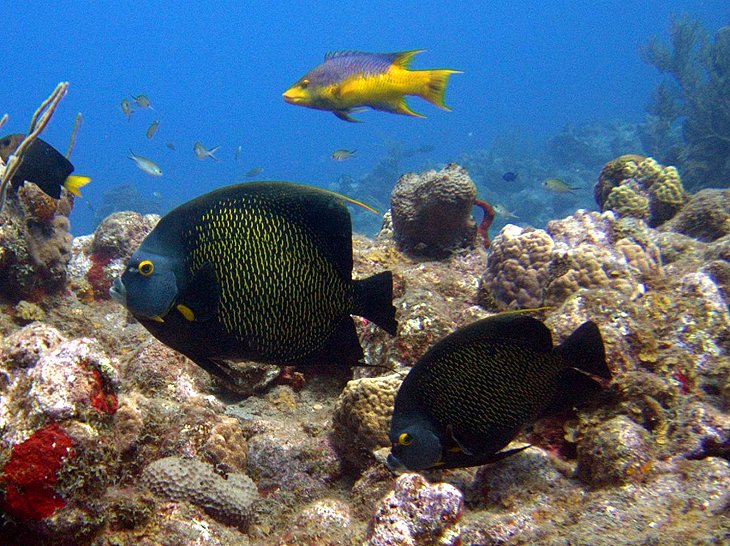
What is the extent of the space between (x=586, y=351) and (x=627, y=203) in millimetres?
5747

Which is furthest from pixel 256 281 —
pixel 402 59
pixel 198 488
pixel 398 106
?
pixel 402 59

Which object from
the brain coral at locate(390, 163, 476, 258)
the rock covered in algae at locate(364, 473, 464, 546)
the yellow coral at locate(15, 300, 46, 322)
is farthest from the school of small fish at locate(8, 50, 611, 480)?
the brain coral at locate(390, 163, 476, 258)

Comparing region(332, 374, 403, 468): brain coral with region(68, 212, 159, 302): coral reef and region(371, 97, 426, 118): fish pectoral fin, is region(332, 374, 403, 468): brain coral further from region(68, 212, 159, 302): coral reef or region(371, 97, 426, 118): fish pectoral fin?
region(68, 212, 159, 302): coral reef

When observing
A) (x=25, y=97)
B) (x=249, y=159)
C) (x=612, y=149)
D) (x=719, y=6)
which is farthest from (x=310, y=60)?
(x=612, y=149)

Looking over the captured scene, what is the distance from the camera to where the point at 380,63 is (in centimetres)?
354

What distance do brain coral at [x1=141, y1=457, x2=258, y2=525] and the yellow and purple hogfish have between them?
9.06 feet

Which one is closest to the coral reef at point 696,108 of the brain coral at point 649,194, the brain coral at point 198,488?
the brain coral at point 649,194

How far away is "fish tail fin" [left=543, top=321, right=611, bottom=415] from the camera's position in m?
1.98

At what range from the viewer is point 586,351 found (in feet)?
6.59

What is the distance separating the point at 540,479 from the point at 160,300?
2.02m

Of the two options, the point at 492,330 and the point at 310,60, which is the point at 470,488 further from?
the point at 310,60

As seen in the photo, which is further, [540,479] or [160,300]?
[540,479]

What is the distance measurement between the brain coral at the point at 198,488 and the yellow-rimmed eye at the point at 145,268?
1360mm

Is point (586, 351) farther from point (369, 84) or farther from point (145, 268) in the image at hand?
point (369, 84)
